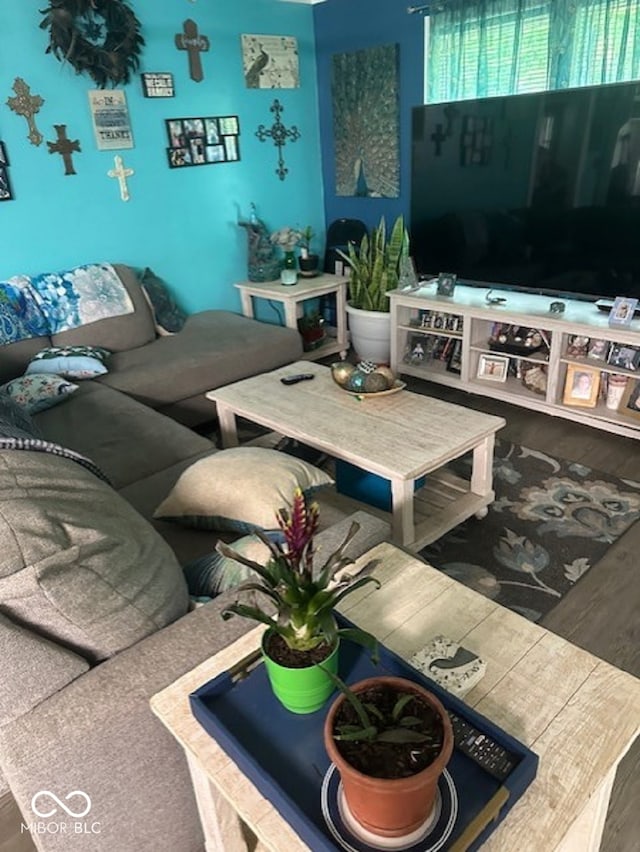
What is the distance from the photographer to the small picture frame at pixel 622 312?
2783 millimetres

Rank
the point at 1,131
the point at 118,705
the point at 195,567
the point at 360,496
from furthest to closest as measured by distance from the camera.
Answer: the point at 1,131
the point at 360,496
the point at 195,567
the point at 118,705

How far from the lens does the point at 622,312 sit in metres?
2.80

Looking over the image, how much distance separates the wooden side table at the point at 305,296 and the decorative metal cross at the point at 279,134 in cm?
78

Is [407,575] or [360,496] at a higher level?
[407,575]

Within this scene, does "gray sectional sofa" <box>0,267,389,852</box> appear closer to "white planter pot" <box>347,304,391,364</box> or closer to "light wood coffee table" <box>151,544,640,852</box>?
"light wood coffee table" <box>151,544,640,852</box>

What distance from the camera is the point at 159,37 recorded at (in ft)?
11.3

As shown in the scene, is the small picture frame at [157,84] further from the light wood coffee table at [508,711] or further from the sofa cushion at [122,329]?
the light wood coffee table at [508,711]

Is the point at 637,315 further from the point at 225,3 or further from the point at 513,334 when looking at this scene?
the point at 225,3

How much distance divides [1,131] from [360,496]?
251 centimetres

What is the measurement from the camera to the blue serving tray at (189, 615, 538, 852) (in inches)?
30.0

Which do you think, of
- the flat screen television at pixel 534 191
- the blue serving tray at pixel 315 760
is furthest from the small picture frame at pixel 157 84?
the blue serving tray at pixel 315 760

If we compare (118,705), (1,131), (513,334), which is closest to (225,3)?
(1,131)

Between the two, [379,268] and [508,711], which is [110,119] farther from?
[508,711]

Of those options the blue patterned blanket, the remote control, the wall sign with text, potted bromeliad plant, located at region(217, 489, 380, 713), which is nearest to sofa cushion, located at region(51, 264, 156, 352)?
the blue patterned blanket
